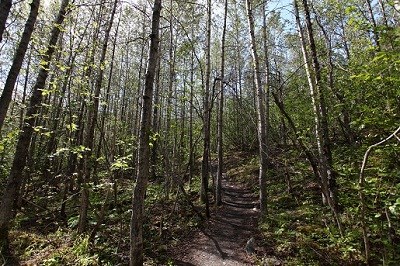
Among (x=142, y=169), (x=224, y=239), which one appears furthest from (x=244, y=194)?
→ (x=142, y=169)

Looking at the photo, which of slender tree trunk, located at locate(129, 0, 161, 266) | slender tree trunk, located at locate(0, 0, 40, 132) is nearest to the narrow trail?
slender tree trunk, located at locate(129, 0, 161, 266)

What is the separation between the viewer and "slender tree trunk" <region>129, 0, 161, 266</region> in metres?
4.64

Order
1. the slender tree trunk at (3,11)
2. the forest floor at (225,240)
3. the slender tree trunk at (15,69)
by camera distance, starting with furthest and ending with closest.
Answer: the forest floor at (225,240) → the slender tree trunk at (15,69) → the slender tree trunk at (3,11)

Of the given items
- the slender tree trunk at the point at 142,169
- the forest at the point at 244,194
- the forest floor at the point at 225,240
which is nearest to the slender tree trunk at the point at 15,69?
the forest at the point at 244,194

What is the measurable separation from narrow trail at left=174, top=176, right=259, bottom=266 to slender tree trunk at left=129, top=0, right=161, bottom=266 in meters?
2.23

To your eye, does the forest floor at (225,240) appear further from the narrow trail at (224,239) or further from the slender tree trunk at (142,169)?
the slender tree trunk at (142,169)

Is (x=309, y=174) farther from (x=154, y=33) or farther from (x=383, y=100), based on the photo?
(x=154, y=33)

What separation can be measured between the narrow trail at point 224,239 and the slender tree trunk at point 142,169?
2225mm

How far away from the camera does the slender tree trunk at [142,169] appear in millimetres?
4637

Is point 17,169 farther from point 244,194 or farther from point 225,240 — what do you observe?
point 244,194

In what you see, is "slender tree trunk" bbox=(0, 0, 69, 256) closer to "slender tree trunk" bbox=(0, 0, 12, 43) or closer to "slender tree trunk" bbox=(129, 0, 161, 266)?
"slender tree trunk" bbox=(0, 0, 12, 43)

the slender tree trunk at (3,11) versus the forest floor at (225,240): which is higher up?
the slender tree trunk at (3,11)

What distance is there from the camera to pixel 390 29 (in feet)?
13.5

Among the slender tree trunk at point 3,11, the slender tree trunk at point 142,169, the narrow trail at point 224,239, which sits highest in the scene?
the slender tree trunk at point 3,11
